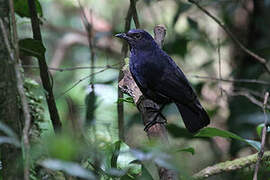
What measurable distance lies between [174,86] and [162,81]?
0.13 metres

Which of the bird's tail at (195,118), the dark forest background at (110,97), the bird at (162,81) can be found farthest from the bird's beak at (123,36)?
the bird's tail at (195,118)

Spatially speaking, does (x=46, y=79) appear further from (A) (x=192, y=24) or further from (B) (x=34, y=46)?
(A) (x=192, y=24)

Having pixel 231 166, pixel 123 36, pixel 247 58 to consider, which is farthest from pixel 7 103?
pixel 247 58

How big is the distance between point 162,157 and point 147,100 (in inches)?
92.6

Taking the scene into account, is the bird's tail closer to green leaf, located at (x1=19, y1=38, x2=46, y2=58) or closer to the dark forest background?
the dark forest background

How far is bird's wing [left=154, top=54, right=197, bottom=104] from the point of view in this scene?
3.55 metres

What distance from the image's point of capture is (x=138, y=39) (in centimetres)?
393

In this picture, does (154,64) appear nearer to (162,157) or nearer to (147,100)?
(147,100)

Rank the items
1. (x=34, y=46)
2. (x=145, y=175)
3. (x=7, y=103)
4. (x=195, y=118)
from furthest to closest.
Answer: (x=195, y=118)
(x=34, y=46)
(x=145, y=175)
(x=7, y=103)

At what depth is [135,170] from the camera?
8.36ft

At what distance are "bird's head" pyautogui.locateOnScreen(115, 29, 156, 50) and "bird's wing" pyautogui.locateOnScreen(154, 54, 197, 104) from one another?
30 cm

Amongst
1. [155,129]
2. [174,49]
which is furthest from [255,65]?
[155,129]

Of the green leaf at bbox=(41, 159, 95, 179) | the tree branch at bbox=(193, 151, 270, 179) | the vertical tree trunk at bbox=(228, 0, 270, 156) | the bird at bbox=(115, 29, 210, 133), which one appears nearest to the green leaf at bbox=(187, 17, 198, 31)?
the vertical tree trunk at bbox=(228, 0, 270, 156)

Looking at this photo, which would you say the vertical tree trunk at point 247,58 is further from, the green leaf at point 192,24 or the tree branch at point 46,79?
the tree branch at point 46,79
